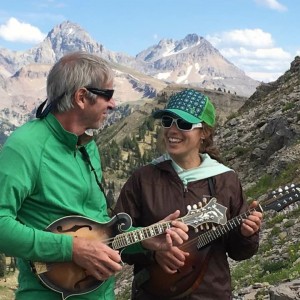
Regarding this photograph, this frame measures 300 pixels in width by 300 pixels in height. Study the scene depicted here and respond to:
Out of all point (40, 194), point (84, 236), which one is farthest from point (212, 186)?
point (40, 194)

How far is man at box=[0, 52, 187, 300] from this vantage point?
3973 millimetres

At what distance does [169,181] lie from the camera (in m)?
5.25

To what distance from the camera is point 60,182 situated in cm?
426

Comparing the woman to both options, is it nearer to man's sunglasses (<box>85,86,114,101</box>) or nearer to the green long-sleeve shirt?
the green long-sleeve shirt

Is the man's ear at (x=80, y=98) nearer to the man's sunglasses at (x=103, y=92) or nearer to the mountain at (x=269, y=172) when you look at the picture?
the man's sunglasses at (x=103, y=92)

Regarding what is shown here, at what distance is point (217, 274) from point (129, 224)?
1.23m

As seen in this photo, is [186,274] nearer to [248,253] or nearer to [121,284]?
[248,253]

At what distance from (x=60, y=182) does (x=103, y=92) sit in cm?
91

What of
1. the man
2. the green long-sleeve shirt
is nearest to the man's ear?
the man

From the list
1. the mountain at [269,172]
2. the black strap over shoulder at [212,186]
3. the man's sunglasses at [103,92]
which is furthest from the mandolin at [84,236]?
the mountain at [269,172]

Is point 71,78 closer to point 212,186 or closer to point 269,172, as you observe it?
point 212,186

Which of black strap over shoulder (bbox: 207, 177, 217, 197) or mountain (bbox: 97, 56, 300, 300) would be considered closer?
black strap over shoulder (bbox: 207, 177, 217, 197)

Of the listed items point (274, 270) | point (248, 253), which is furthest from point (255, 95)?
point (248, 253)

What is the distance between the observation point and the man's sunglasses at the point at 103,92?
173 inches
